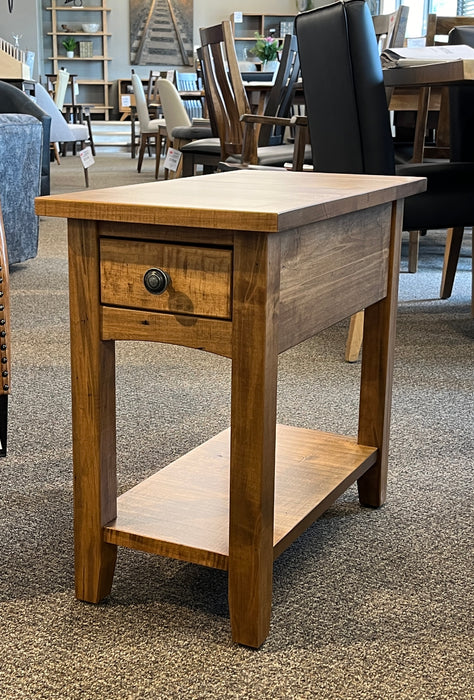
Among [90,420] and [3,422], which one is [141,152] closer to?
[3,422]

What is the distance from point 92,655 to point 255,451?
0.33m

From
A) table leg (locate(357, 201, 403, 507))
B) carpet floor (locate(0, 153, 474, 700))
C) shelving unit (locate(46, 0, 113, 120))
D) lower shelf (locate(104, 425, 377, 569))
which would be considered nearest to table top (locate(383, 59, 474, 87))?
carpet floor (locate(0, 153, 474, 700))

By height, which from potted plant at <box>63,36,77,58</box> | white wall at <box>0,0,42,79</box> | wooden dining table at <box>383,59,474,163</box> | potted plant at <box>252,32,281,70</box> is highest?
white wall at <box>0,0,42,79</box>

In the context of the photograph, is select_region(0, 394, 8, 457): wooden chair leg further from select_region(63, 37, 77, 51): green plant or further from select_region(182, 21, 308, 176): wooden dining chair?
select_region(63, 37, 77, 51): green plant

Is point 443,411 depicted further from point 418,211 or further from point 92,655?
point 92,655

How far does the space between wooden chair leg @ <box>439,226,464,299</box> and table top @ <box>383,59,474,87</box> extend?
0.65 m

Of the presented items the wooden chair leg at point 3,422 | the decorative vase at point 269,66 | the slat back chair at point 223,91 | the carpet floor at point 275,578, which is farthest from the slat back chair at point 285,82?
the decorative vase at point 269,66

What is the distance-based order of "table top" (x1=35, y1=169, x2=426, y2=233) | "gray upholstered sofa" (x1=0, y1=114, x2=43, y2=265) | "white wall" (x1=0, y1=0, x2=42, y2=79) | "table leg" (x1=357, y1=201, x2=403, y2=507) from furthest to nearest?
1. "white wall" (x1=0, y1=0, x2=42, y2=79)
2. "gray upholstered sofa" (x1=0, y1=114, x2=43, y2=265)
3. "table leg" (x1=357, y1=201, x2=403, y2=507)
4. "table top" (x1=35, y1=169, x2=426, y2=233)

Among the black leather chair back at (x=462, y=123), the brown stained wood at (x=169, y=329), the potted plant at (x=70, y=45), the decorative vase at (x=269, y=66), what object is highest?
the potted plant at (x=70, y=45)

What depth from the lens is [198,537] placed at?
1104 millimetres

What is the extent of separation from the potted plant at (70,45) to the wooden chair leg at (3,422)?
1352 cm

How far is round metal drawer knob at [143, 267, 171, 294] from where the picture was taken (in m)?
0.97

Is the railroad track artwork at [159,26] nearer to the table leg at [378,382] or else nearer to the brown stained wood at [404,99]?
the brown stained wood at [404,99]

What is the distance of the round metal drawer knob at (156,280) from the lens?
97 centimetres
